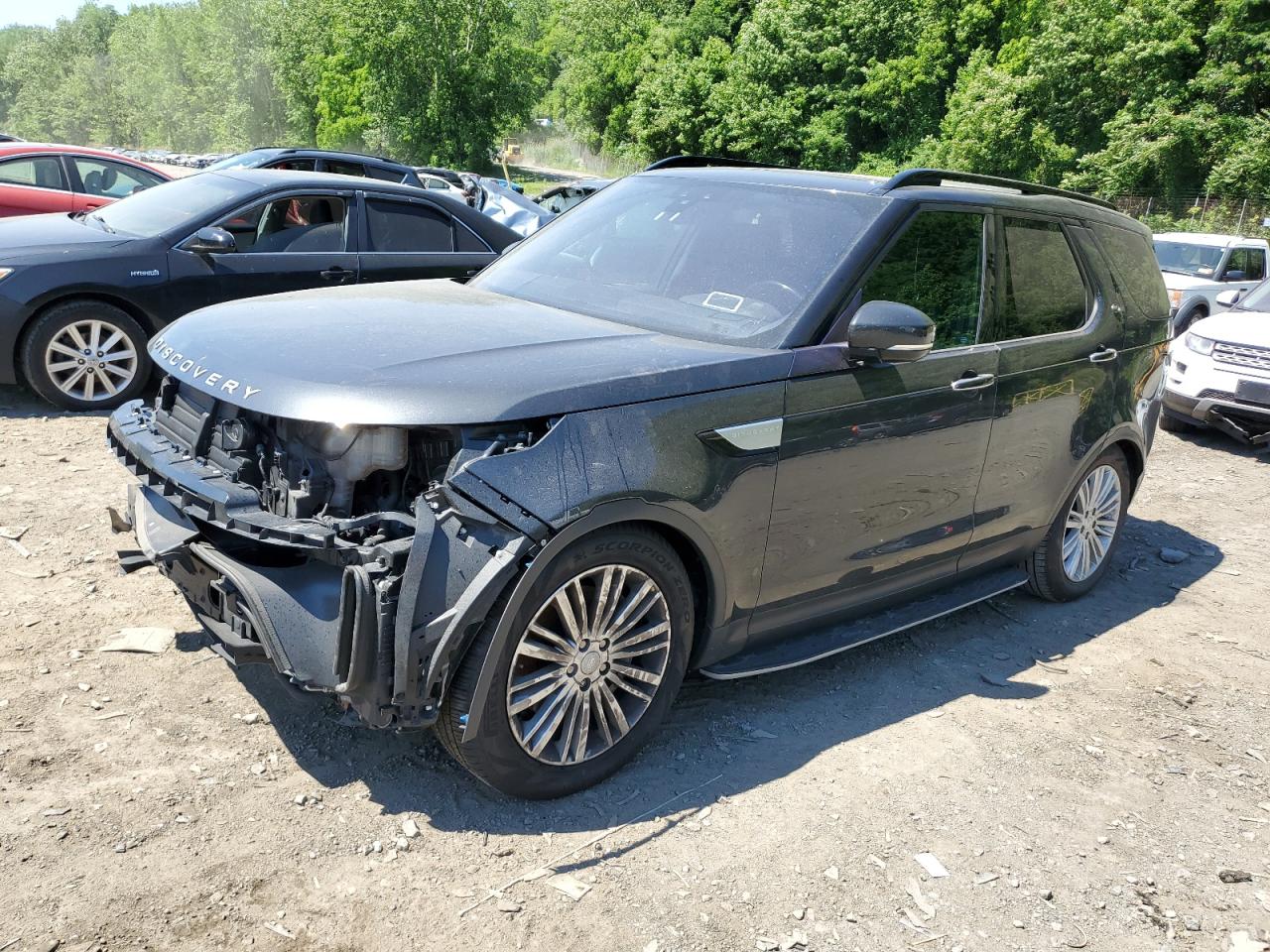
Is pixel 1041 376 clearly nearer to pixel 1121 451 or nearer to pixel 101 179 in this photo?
pixel 1121 451

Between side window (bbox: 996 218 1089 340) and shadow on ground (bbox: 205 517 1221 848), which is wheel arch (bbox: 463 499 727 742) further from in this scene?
side window (bbox: 996 218 1089 340)

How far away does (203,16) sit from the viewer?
289 ft

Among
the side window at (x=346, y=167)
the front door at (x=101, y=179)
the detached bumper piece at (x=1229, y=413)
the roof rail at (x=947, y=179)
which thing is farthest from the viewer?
the side window at (x=346, y=167)

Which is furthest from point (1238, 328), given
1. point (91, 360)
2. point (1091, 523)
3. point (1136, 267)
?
point (91, 360)

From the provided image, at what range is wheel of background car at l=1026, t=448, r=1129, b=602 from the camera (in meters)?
5.31

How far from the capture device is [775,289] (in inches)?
156

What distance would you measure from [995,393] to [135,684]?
11.5 ft

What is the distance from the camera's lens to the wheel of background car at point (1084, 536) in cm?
531

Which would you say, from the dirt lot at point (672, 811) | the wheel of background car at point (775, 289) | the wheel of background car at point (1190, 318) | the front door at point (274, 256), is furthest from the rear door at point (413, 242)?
the wheel of background car at point (1190, 318)

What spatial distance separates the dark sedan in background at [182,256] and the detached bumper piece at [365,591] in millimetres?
4572

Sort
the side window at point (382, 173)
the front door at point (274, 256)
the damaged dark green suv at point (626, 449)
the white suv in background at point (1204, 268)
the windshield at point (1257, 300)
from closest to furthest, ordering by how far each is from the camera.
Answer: the damaged dark green suv at point (626, 449), the front door at point (274, 256), the windshield at point (1257, 300), the white suv in background at point (1204, 268), the side window at point (382, 173)

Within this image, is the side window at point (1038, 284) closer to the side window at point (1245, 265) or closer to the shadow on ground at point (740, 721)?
the shadow on ground at point (740, 721)

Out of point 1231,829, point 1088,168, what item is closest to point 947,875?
point 1231,829

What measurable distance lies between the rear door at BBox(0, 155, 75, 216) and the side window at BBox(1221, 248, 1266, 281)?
1477 centimetres
